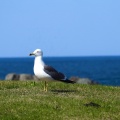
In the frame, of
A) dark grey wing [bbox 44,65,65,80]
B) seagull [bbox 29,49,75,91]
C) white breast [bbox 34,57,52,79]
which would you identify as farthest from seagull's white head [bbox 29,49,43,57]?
dark grey wing [bbox 44,65,65,80]

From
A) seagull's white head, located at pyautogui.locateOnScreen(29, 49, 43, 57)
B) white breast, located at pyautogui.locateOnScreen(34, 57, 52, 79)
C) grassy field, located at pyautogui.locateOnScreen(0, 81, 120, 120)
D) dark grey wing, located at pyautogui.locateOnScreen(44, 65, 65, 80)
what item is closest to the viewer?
grassy field, located at pyautogui.locateOnScreen(0, 81, 120, 120)

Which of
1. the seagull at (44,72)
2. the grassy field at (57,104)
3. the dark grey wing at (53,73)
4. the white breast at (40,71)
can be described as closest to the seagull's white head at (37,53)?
the seagull at (44,72)

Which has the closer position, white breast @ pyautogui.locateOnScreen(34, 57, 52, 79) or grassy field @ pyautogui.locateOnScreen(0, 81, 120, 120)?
grassy field @ pyautogui.locateOnScreen(0, 81, 120, 120)

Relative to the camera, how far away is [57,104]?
18922mm

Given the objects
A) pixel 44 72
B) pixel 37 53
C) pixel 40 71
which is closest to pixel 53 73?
pixel 44 72

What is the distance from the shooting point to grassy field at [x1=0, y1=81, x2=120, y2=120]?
17484mm

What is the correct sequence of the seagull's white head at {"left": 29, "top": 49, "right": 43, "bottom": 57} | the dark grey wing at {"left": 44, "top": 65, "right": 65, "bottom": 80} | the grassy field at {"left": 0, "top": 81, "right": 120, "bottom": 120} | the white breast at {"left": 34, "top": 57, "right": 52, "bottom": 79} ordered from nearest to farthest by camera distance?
the grassy field at {"left": 0, "top": 81, "right": 120, "bottom": 120} → the white breast at {"left": 34, "top": 57, "right": 52, "bottom": 79} → the dark grey wing at {"left": 44, "top": 65, "right": 65, "bottom": 80} → the seagull's white head at {"left": 29, "top": 49, "right": 43, "bottom": 57}

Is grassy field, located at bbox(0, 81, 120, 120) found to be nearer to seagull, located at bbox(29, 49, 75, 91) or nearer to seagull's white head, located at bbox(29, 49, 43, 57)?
seagull, located at bbox(29, 49, 75, 91)

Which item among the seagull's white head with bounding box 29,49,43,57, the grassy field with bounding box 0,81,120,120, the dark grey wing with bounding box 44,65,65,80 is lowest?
the grassy field with bounding box 0,81,120,120

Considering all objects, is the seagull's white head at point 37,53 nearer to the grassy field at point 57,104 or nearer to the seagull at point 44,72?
the seagull at point 44,72

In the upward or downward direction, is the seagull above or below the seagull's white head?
below

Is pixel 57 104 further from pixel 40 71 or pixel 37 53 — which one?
pixel 37 53

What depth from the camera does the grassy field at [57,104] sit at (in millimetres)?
17484

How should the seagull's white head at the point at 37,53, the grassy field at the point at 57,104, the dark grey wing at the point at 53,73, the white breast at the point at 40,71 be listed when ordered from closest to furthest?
the grassy field at the point at 57,104
the white breast at the point at 40,71
the dark grey wing at the point at 53,73
the seagull's white head at the point at 37,53
